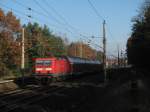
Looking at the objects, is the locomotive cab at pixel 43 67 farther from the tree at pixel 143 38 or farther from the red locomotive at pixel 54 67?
the tree at pixel 143 38

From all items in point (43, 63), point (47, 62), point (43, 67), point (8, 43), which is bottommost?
point (43, 67)

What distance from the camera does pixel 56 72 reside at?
3938 cm

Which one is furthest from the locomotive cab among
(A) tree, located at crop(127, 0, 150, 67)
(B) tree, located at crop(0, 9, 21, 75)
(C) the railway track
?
(A) tree, located at crop(127, 0, 150, 67)

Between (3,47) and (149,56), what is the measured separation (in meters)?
26.6

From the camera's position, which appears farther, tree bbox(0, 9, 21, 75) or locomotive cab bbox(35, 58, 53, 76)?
tree bbox(0, 9, 21, 75)

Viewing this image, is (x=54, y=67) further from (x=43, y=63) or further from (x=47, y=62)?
(x=43, y=63)

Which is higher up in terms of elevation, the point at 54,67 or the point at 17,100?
the point at 54,67

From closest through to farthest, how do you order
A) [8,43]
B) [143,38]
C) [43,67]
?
[43,67]
[8,43]
[143,38]

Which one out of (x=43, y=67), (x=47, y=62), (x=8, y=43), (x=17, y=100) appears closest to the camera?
(x=17, y=100)

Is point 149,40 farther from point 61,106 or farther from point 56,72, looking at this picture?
point 61,106

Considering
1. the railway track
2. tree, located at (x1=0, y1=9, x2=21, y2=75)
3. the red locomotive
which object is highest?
tree, located at (x1=0, y1=9, x2=21, y2=75)

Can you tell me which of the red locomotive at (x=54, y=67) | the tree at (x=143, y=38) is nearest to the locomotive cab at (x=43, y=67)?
the red locomotive at (x=54, y=67)

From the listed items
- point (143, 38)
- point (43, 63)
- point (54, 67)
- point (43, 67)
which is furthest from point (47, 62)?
point (143, 38)

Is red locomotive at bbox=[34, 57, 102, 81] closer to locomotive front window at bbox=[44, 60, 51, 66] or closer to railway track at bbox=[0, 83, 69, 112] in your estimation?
locomotive front window at bbox=[44, 60, 51, 66]
